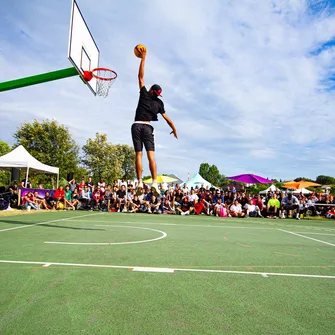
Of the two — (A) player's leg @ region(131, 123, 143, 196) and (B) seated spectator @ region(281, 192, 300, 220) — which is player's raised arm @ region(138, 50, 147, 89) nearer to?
(A) player's leg @ region(131, 123, 143, 196)

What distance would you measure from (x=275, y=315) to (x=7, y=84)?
8.78 metres

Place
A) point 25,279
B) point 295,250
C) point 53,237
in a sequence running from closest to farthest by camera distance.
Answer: point 25,279 < point 295,250 < point 53,237

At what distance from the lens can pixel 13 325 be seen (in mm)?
2152

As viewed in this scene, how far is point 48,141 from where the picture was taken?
36844 mm

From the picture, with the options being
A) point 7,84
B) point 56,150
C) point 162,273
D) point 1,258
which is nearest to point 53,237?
point 1,258

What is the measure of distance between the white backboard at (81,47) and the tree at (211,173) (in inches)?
2346

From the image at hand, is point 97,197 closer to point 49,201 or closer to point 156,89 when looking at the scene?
point 49,201

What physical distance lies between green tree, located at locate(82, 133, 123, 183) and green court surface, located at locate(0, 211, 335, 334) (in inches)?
1669

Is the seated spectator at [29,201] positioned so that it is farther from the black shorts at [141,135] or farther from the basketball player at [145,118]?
the black shorts at [141,135]

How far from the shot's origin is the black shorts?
6523mm

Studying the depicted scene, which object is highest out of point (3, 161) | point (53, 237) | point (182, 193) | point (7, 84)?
point (7, 84)

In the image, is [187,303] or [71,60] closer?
[187,303]

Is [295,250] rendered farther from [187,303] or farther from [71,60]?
[71,60]

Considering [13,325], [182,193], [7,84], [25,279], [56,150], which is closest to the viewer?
[13,325]
